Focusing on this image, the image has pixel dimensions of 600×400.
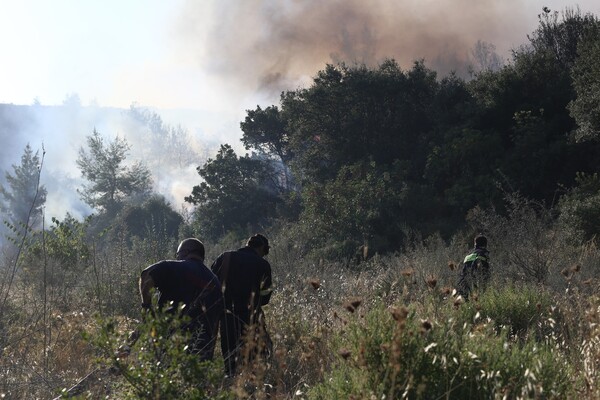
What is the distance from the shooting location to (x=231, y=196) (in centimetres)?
4031

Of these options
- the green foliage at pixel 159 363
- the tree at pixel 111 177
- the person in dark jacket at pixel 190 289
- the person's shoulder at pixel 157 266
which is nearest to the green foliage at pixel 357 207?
the person in dark jacket at pixel 190 289

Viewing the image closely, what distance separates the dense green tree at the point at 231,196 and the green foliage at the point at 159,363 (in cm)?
3478

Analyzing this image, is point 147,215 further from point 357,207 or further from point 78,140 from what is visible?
point 78,140

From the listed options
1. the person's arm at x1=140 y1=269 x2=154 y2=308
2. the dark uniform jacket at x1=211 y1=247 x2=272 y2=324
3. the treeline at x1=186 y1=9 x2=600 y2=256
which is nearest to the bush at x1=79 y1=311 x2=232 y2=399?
the person's arm at x1=140 y1=269 x2=154 y2=308

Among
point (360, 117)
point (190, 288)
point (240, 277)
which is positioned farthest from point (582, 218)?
point (360, 117)

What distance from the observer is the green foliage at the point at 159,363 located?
409cm

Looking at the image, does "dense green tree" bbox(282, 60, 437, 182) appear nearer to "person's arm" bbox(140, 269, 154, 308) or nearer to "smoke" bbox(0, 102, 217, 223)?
"person's arm" bbox(140, 269, 154, 308)

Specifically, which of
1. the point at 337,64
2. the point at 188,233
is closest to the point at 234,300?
the point at 337,64

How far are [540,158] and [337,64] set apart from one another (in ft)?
45.2

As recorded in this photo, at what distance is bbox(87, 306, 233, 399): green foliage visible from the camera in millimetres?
4094

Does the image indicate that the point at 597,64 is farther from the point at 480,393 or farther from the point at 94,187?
the point at 94,187

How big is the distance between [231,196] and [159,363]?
Result: 3624cm

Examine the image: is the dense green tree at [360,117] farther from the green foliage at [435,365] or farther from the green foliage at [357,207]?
the green foliage at [435,365]

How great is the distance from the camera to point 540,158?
1071 inches
